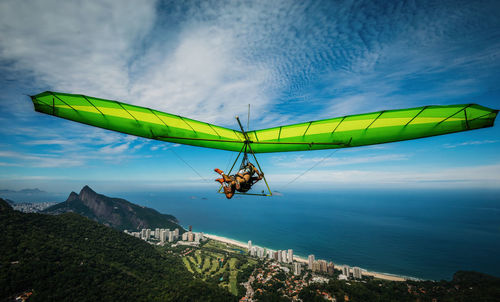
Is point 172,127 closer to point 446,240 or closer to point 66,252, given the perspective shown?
point 66,252

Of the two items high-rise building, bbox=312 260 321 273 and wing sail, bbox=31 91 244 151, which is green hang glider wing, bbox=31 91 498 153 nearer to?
wing sail, bbox=31 91 244 151

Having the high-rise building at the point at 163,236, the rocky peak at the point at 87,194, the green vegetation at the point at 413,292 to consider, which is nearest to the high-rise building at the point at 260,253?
the green vegetation at the point at 413,292

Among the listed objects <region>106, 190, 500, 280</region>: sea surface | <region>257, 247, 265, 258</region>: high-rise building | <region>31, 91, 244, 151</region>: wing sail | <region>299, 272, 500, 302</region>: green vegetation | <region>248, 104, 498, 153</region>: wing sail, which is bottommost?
<region>106, 190, 500, 280</region>: sea surface

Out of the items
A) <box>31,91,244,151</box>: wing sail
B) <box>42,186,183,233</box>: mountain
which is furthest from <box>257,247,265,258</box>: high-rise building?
<box>31,91,244,151</box>: wing sail

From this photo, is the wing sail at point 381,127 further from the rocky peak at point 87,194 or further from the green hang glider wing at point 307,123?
the rocky peak at point 87,194

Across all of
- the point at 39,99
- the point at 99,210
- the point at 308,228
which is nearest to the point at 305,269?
the point at 308,228
